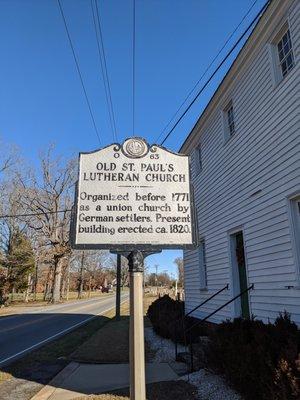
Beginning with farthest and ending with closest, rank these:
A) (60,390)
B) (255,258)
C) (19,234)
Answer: (19,234), (255,258), (60,390)

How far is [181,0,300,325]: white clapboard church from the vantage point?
766cm

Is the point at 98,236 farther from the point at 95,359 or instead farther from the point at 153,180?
the point at 95,359

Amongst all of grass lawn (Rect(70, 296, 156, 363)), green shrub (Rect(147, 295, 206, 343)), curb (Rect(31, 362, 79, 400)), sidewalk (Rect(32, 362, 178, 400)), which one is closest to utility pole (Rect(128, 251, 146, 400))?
sidewalk (Rect(32, 362, 178, 400))

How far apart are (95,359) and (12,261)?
115 ft

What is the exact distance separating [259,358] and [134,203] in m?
2.82

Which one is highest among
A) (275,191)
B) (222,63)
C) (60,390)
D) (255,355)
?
(222,63)

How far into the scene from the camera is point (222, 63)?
9.52 meters

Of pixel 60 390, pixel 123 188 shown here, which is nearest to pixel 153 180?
pixel 123 188

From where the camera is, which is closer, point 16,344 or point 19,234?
point 16,344

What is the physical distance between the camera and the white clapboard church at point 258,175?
7.66 metres

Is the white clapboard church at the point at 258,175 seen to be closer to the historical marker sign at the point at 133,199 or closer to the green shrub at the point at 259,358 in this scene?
the green shrub at the point at 259,358

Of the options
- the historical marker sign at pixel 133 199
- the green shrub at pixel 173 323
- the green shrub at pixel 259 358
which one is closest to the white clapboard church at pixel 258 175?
the green shrub at pixel 173 323

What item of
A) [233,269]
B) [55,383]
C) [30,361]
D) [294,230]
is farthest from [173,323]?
[294,230]

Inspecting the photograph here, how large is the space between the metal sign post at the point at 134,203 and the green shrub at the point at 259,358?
190cm
